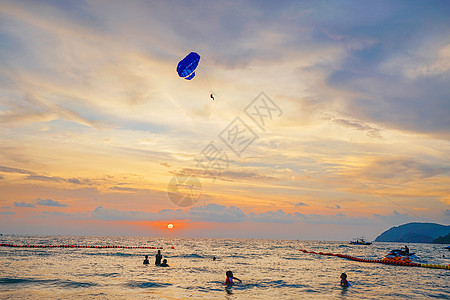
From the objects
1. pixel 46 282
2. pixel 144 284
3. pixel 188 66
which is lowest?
pixel 46 282

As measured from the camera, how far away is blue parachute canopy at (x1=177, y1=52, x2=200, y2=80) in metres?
34.9

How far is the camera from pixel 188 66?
35.1 meters

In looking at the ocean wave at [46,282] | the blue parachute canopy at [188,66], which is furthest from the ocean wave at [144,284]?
the blue parachute canopy at [188,66]

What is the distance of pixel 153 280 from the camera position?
3038 centimetres

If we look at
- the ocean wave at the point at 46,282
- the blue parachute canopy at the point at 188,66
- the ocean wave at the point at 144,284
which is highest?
the blue parachute canopy at the point at 188,66

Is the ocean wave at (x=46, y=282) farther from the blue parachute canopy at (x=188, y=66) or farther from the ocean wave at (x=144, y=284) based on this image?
the blue parachute canopy at (x=188, y=66)

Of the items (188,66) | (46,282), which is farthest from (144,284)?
(188,66)

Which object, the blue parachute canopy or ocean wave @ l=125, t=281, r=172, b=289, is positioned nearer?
ocean wave @ l=125, t=281, r=172, b=289

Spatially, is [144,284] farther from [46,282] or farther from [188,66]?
[188,66]

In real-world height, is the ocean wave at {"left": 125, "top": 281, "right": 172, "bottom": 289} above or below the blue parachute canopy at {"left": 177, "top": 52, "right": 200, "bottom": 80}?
below

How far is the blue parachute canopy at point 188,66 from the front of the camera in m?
34.9

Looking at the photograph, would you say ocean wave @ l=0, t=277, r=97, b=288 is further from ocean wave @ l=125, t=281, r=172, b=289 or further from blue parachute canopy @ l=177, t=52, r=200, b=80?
blue parachute canopy @ l=177, t=52, r=200, b=80

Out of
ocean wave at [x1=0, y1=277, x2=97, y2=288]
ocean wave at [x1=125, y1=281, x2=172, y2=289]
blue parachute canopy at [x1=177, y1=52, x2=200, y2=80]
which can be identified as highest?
blue parachute canopy at [x1=177, y1=52, x2=200, y2=80]

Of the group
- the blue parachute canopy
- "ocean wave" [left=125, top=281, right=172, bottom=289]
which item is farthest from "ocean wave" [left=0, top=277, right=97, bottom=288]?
the blue parachute canopy
